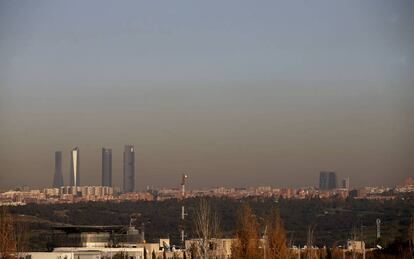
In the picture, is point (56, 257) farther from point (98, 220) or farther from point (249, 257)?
point (98, 220)

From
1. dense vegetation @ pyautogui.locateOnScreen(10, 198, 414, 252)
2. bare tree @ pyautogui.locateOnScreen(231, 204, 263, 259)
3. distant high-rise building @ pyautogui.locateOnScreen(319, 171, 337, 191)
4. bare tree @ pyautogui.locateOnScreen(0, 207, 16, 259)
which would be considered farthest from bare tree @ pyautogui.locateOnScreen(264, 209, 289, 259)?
distant high-rise building @ pyautogui.locateOnScreen(319, 171, 337, 191)

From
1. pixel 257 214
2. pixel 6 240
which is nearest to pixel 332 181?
pixel 257 214

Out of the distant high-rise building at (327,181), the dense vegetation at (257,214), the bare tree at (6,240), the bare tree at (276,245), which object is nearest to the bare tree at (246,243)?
the bare tree at (276,245)

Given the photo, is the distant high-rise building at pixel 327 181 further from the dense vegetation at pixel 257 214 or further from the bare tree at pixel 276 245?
the bare tree at pixel 276 245

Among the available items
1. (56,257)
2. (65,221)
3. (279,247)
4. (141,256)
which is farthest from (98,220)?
(279,247)

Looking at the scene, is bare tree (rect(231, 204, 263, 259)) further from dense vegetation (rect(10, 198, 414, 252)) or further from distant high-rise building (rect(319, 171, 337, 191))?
distant high-rise building (rect(319, 171, 337, 191))

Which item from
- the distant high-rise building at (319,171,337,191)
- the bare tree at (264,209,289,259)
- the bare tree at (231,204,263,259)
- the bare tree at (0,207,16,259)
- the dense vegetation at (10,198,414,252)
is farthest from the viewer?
the distant high-rise building at (319,171,337,191)
